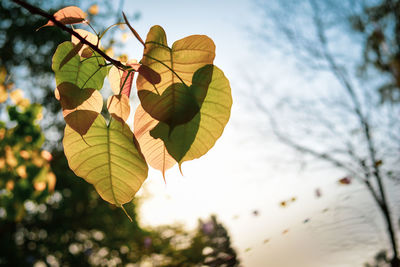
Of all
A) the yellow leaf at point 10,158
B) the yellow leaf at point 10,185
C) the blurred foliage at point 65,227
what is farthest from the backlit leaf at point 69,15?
the blurred foliage at point 65,227

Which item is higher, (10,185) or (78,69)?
(10,185)

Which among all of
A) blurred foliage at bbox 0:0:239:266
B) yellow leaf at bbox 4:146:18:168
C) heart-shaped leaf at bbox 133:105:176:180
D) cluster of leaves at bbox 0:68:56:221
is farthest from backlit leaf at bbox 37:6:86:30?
blurred foliage at bbox 0:0:239:266

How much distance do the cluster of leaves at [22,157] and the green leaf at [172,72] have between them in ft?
5.11

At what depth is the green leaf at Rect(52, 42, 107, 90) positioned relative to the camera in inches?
10.7

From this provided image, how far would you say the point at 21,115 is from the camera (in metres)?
1.44

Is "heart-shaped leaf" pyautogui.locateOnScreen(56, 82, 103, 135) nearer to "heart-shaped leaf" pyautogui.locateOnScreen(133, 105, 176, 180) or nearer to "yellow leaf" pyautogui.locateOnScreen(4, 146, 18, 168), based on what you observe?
"heart-shaped leaf" pyautogui.locateOnScreen(133, 105, 176, 180)

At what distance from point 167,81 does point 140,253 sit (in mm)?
6239

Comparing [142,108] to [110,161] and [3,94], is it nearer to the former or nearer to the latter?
[110,161]

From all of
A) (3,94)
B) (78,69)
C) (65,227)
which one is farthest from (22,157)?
(65,227)

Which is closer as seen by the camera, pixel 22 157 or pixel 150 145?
pixel 150 145

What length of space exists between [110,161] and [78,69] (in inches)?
4.5

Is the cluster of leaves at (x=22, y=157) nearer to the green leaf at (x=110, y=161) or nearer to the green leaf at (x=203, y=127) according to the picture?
the green leaf at (x=110, y=161)

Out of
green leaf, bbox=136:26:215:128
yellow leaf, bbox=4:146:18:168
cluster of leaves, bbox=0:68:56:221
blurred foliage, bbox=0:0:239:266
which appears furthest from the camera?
blurred foliage, bbox=0:0:239:266

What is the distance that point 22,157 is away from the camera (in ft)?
5.49
